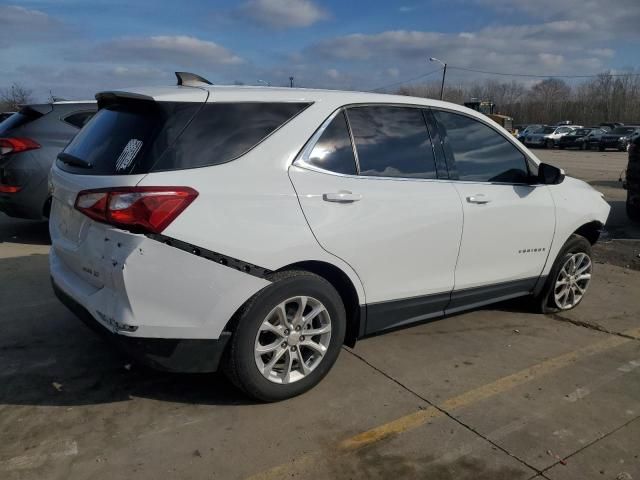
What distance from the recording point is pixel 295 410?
330 cm

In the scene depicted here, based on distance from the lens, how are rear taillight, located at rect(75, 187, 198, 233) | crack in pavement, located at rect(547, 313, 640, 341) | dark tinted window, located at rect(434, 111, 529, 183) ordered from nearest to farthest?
rear taillight, located at rect(75, 187, 198, 233), dark tinted window, located at rect(434, 111, 529, 183), crack in pavement, located at rect(547, 313, 640, 341)

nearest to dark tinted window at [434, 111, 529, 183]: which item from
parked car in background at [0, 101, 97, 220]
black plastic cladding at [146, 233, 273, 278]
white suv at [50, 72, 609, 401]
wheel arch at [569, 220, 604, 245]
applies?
white suv at [50, 72, 609, 401]

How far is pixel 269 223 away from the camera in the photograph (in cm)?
304

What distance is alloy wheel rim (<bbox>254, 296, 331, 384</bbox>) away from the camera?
3205 millimetres

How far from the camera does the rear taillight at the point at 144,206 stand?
275 centimetres

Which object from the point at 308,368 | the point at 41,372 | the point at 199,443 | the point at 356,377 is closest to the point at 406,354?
the point at 356,377

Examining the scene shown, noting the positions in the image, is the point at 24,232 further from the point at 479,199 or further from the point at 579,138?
the point at 579,138

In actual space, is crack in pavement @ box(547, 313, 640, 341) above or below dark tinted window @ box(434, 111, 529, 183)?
below

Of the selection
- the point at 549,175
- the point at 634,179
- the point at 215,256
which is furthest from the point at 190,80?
the point at 634,179

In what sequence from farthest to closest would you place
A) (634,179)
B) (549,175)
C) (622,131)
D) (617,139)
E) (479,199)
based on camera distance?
(622,131) → (617,139) → (634,179) → (549,175) → (479,199)

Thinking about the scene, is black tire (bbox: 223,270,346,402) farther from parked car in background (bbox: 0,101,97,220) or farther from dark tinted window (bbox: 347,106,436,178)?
parked car in background (bbox: 0,101,97,220)

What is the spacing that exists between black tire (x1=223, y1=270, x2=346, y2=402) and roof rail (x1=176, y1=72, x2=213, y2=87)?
4.51 feet

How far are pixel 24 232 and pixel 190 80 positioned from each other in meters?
5.66

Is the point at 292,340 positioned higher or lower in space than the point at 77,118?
lower
